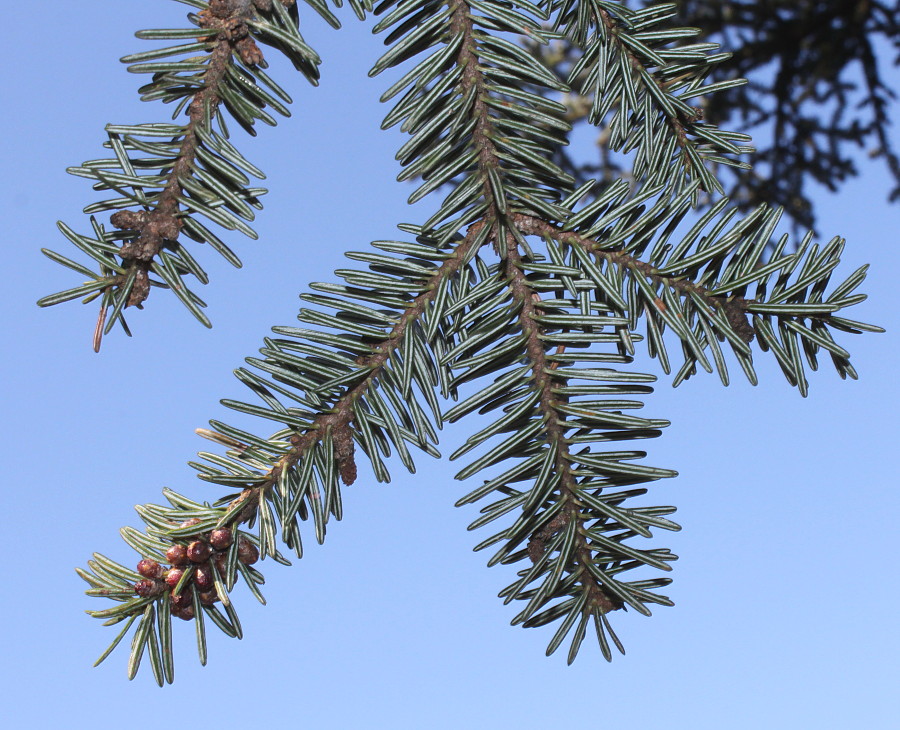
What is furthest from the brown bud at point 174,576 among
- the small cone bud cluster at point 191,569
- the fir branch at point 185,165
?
the fir branch at point 185,165

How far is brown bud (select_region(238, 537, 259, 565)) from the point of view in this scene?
28.6 inches

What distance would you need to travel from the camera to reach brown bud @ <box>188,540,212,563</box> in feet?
2.36

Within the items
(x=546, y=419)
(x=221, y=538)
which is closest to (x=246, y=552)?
(x=221, y=538)

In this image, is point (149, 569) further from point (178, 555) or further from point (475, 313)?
point (475, 313)

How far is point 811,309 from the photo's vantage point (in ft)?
2.35

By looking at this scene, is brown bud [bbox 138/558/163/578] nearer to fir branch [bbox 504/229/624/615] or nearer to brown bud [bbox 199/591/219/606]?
brown bud [bbox 199/591/219/606]

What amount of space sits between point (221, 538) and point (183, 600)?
0.07m

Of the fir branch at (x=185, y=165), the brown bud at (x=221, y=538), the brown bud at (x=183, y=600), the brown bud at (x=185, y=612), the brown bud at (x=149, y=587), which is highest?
the fir branch at (x=185, y=165)

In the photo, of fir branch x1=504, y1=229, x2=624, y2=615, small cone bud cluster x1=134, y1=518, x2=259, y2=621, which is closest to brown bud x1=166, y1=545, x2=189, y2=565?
small cone bud cluster x1=134, y1=518, x2=259, y2=621

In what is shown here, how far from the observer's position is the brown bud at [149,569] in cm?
74

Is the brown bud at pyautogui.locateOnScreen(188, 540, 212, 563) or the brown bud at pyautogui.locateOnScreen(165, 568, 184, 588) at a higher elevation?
the brown bud at pyautogui.locateOnScreen(188, 540, 212, 563)

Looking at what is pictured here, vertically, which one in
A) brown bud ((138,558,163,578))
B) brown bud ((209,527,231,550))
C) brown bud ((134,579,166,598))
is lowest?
brown bud ((134,579,166,598))

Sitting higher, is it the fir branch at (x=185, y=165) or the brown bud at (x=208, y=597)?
the fir branch at (x=185, y=165)

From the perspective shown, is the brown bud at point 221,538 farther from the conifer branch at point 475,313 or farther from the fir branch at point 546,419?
the fir branch at point 546,419
